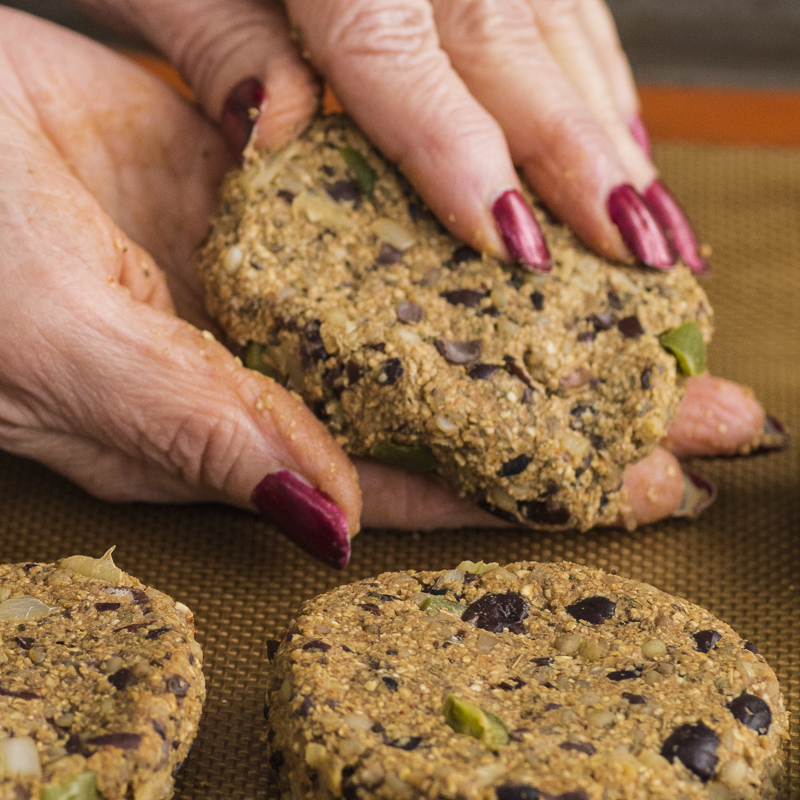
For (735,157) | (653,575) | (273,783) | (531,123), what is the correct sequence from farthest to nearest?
(735,157), (531,123), (653,575), (273,783)

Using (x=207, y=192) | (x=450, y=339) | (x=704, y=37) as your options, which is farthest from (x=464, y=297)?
(x=704, y=37)

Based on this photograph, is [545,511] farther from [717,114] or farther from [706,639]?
[717,114]

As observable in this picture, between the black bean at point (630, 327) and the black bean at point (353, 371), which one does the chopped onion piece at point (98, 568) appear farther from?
the black bean at point (630, 327)

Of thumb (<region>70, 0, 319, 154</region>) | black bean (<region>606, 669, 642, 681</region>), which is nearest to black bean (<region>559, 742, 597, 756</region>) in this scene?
black bean (<region>606, 669, 642, 681</region>)

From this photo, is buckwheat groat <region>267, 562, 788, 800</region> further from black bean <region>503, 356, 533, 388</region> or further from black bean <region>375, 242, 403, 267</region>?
black bean <region>375, 242, 403, 267</region>

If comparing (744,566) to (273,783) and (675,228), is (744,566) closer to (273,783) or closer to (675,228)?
(675,228)

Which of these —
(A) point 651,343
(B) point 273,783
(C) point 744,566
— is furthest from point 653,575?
(B) point 273,783
